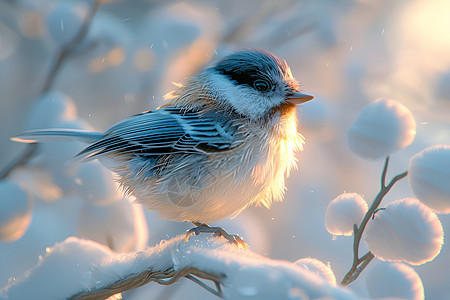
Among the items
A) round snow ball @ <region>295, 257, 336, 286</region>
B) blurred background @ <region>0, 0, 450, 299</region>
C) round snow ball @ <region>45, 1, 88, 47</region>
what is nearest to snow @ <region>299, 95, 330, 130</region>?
blurred background @ <region>0, 0, 450, 299</region>

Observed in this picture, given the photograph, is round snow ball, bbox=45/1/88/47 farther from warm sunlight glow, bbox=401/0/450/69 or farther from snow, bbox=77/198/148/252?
warm sunlight glow, bbox=401/0/450/69

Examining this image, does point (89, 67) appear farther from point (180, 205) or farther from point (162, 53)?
point (180, 205)

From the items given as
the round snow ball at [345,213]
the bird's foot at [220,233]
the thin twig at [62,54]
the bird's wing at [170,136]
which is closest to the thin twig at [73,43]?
the thin twig at [62,54]

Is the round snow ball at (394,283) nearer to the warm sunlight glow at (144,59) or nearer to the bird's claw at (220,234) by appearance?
the bird's claw at (220,234)

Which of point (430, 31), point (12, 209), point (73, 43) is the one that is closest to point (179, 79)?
point (73, 43)

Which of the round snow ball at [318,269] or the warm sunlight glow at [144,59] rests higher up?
the warm sunlight glow at [144,59]

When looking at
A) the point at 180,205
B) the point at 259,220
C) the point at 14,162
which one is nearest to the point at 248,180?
the point at 180,205
